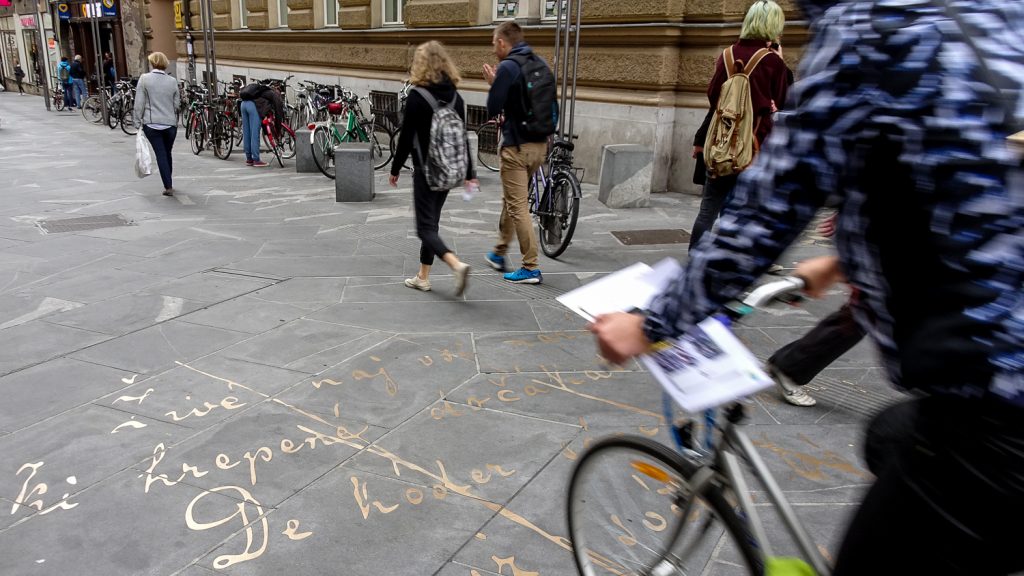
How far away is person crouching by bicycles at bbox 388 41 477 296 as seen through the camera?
17.8 ft

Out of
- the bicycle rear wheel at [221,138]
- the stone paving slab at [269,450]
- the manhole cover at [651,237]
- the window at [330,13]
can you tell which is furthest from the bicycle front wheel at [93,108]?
the stone paving slab at [269,450]

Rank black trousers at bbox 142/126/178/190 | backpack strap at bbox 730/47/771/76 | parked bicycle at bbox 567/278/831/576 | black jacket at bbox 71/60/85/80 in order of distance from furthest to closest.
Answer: black jacket at bbox 71/60/85/80, black trousers at bbox 142/126/178/190, backpack strap at bbox 730/47/771/76, parked bicycle at bbox 567/278/831/576

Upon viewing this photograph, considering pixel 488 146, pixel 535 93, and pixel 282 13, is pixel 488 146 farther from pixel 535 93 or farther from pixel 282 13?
pixel 282 13

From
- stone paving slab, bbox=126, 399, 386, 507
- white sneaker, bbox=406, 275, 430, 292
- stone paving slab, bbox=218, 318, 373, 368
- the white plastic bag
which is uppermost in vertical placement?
Result: the white plastic bag

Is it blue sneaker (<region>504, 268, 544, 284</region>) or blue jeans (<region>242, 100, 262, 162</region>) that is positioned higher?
blue jeans (<region>242, 100, 262, 162</region>)

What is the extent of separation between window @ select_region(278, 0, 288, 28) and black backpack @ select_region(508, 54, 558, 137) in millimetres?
15159

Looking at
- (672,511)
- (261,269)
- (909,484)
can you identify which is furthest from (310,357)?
(909,484)

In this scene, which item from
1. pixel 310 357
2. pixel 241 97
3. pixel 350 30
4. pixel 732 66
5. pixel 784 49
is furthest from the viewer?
pixel 350 30

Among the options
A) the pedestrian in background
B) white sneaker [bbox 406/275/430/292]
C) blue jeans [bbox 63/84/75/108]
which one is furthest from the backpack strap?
blue jeans [bbox 63/84/75/108]

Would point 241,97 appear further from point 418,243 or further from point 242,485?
point 242,485

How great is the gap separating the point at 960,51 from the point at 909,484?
644 mm

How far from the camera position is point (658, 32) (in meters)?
9.72

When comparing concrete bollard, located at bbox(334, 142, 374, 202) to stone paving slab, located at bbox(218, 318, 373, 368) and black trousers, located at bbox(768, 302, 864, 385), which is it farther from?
black trousers, located at bbox(768, 302, 864, 385)

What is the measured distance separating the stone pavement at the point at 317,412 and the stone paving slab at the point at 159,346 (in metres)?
0.02
